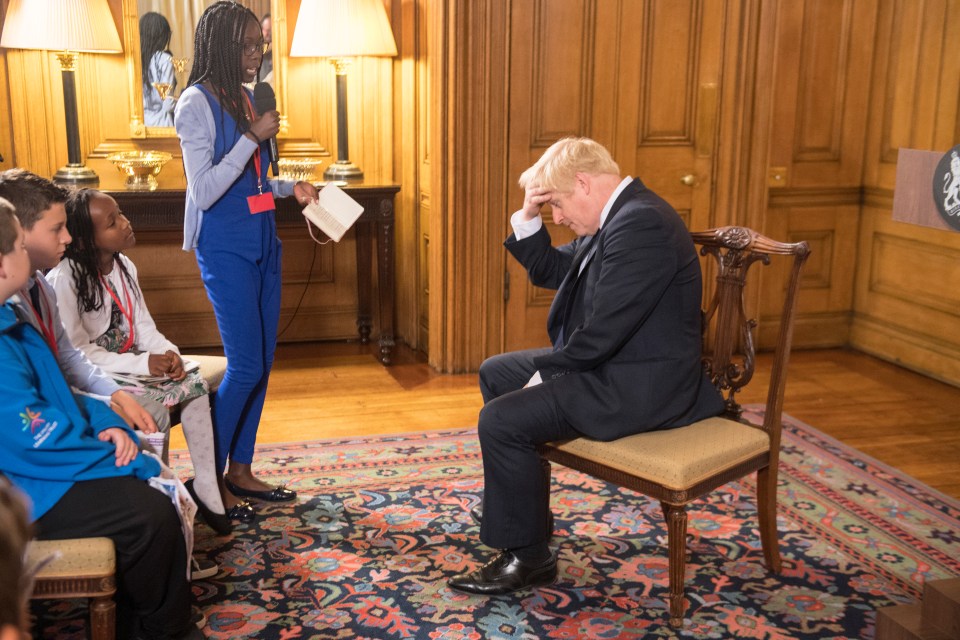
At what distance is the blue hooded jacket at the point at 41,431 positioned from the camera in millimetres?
2146

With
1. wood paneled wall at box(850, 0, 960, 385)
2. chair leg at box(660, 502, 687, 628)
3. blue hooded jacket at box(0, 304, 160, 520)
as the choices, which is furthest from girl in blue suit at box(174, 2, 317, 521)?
wood paneled wall at box(850, 0, 960, 385)

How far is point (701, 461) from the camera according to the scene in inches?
106

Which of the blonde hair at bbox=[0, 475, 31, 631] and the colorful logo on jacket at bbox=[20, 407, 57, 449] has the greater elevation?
the blonde hair at bbox=[0, 475, 31, 631]

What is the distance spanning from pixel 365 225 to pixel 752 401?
2192mm

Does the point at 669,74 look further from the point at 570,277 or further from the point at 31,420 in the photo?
the point at 31,420

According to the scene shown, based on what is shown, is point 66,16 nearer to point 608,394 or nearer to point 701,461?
point 608,394

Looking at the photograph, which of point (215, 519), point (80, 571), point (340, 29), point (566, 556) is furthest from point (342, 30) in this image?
point (80, 571)

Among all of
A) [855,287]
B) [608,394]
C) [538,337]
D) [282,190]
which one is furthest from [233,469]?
[855,287]

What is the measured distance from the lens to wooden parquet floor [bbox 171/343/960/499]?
13.8 ft

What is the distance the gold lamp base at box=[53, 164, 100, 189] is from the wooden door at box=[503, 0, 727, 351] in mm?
1993

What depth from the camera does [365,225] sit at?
5.50 m

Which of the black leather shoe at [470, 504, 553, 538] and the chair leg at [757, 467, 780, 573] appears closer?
the chair leg at [757, 467, 780, 573]

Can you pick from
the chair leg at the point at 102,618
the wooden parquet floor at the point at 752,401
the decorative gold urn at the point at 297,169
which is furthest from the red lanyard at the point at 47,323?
the decorative gold urn at the point at 297,169

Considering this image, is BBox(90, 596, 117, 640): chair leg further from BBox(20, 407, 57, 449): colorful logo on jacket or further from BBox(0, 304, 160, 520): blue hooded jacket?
BBox(20, 407, 57, 449): colorful logo on jacket
